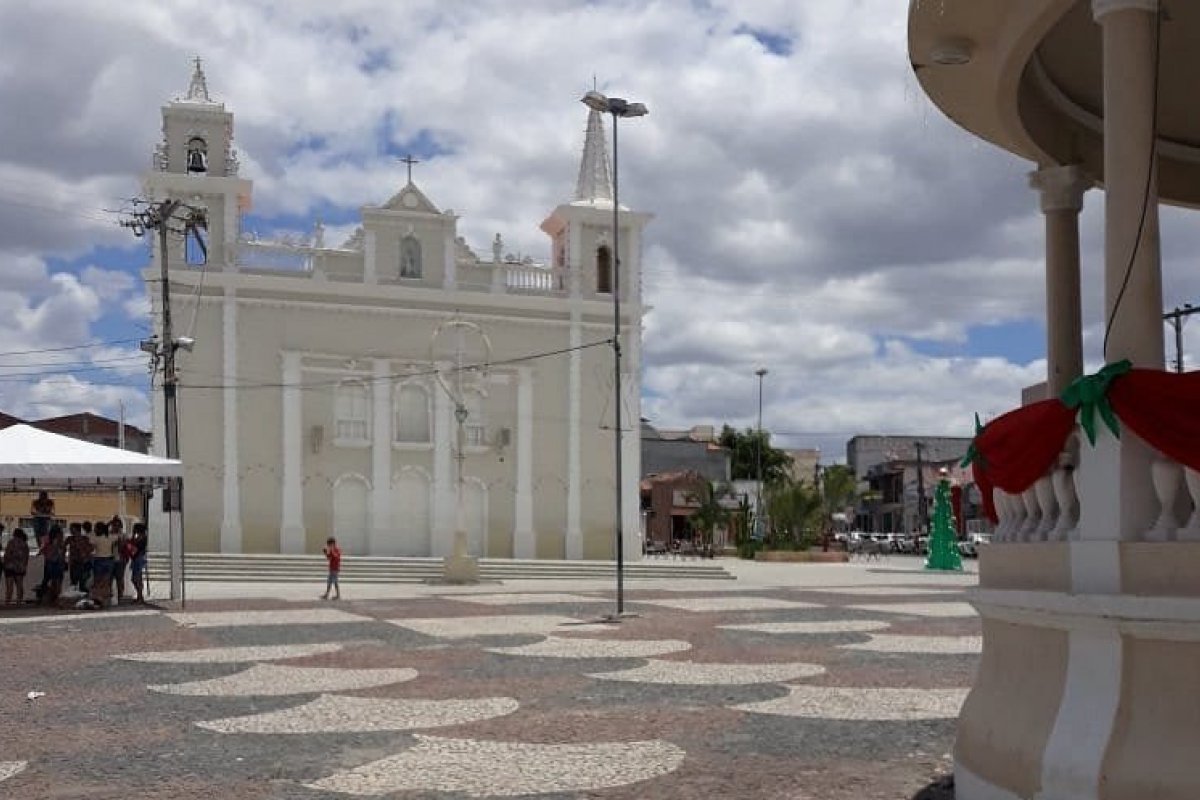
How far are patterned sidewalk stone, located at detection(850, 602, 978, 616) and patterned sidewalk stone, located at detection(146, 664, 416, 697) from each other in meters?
11.7

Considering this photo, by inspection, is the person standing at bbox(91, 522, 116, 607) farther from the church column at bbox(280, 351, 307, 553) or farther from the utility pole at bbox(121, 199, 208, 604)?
the church column at bbox(280, 351, 307, 553)

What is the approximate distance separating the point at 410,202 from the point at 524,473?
10187 mm

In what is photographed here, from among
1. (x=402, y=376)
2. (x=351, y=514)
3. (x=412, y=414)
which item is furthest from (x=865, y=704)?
(x=412, y=414)

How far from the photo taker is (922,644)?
1611 centimetres

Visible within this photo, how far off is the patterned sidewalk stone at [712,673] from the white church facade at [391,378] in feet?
85.6

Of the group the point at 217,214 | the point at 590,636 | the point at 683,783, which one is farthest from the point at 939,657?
the point at 217,214

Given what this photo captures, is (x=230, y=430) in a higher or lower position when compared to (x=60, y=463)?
higher

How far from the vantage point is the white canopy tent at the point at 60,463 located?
20.9m

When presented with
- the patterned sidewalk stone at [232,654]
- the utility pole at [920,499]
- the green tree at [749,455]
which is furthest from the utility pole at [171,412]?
the green tree at [749,455]

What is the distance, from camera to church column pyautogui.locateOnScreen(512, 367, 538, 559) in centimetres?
4322

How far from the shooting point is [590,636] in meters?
17.2

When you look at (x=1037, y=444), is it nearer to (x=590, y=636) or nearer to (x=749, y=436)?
(x=590, y=636)

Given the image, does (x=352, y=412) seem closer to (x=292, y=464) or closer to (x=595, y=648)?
(x=292, y=464)

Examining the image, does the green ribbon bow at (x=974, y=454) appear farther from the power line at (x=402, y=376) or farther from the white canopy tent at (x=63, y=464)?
the power line at (x=402, y=376)
